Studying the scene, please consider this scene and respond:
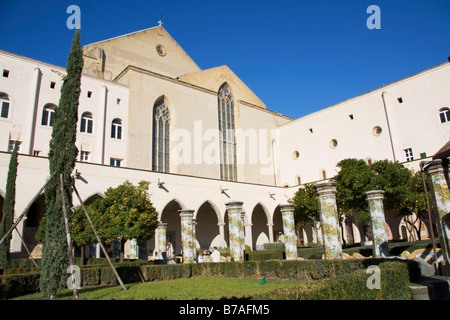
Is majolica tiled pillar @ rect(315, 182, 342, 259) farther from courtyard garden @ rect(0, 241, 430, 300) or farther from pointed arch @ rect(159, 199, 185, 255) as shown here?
pointed arch @ rect(159, 199, 185, 255)

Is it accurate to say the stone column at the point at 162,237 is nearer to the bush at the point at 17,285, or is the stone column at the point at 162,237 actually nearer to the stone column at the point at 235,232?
the stone column at the point at 235,232

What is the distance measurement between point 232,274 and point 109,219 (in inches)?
302

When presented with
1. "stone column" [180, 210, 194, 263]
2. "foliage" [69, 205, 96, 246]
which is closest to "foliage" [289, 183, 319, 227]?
"stone column" [180, 210, 194, 263]

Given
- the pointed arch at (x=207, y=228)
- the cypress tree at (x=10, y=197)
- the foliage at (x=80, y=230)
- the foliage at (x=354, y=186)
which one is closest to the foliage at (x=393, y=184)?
the foliage at (x=354, y=186)

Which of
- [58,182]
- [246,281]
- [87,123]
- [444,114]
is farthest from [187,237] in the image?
[444,114]

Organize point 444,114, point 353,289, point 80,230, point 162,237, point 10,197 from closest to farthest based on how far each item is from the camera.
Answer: point 353,289 < point 10,197 < point 80,230 < point 162,237 < point 444,114

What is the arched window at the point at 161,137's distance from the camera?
28.7m

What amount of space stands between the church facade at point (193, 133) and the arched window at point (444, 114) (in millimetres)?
71

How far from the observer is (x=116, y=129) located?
27.1 meters

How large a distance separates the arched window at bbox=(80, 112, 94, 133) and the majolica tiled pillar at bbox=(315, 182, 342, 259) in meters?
19.2

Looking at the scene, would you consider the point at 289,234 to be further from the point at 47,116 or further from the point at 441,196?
the point at 47,116

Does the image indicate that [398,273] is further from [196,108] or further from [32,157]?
[196,108]

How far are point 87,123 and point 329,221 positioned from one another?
20.2m

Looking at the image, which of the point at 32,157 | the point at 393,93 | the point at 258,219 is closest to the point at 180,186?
the point at 32,157
